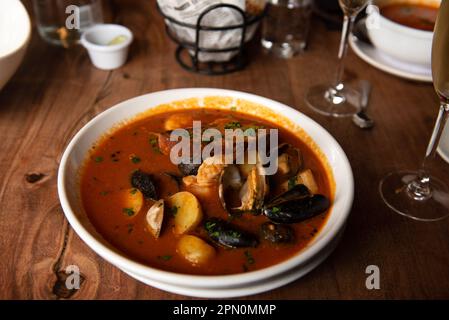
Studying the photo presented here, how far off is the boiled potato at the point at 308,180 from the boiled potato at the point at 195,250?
Answer: 313 mm

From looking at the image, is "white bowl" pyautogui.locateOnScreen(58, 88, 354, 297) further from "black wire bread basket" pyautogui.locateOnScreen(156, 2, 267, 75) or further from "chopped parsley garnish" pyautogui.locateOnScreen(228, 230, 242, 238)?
"black wire bread basket" pyautogui.locateOnScreen(156, 2, 267, 75)

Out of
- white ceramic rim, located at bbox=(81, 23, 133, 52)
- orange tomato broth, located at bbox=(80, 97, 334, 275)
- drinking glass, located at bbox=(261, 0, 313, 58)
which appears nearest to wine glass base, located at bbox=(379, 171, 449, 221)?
orange tomato broth, located at bbox=(80, 97, 334, 275)

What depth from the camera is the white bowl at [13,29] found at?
5.20 ft

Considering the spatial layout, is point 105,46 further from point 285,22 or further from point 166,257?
point 166,257

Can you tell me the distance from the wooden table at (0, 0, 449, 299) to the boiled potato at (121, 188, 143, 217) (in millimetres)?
129

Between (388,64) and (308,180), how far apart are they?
32.7 inches

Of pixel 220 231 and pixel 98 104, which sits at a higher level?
pixel 220 231

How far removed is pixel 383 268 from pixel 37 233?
0.85 metres

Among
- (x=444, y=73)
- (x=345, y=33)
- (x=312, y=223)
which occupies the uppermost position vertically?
(x=444, y=73)

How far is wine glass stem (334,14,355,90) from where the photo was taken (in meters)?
1.66

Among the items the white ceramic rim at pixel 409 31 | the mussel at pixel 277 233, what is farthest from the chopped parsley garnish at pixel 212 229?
the white ceramic rim at pixel 409 31

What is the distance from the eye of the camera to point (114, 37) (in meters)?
1.93

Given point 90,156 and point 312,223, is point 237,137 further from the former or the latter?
point 90,156
